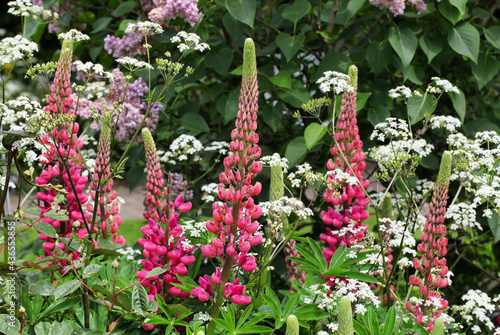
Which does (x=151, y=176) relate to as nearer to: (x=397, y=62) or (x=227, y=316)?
(x=227, y=316)

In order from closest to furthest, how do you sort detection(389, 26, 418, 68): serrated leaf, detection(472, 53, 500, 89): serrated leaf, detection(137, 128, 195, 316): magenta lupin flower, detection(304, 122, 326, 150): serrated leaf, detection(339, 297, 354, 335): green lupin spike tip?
detection(339, 297, 354, 335): green lupin spike tip → detection(137, 128, 195, 316): magenta lupin flower → detection(304, 122, 326, 150): serrated leaf → detection(389, 26, 418, 68): serrated leaf → detection(472, 53, 500, 89): serrated leaf

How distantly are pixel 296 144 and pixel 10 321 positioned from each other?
1.82m

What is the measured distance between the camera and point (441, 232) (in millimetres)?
2152

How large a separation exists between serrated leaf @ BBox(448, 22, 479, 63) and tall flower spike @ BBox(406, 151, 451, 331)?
1.13 m

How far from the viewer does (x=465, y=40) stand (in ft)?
9.94

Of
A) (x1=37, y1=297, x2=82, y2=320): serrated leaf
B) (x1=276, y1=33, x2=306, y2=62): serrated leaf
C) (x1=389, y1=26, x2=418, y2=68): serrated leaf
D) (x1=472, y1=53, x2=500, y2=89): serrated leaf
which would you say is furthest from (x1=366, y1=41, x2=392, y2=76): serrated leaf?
(x1=37, y1=297, x2=82, y2=320): serrated leaf

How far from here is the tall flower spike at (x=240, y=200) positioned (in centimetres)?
173

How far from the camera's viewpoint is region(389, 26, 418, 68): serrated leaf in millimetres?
2939

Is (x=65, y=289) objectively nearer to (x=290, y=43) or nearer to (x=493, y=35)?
(x=290, y=43)

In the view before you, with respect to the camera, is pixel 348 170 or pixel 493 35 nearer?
pixel 348 170

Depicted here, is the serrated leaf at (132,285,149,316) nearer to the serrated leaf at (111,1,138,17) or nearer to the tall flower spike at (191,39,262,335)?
the tall flower spike at (191,39,262,335)

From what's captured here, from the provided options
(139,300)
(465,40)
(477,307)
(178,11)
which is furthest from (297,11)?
(139,300)

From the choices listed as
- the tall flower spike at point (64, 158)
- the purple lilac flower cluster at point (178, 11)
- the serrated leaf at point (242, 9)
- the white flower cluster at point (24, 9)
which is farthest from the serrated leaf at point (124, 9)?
the tall flower spike at point (64, 158)

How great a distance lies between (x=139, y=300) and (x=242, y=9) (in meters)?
1.84
